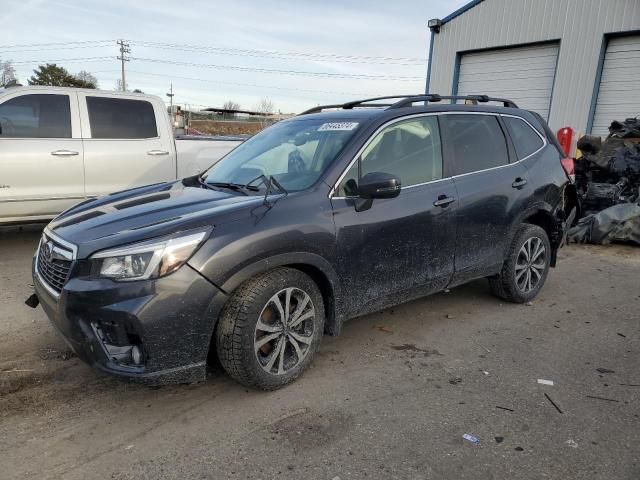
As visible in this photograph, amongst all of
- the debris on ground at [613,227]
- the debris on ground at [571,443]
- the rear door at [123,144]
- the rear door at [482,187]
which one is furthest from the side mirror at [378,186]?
the debris on ground at [613,227]

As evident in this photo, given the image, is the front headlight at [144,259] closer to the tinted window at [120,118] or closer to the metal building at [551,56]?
the tinted window at [120,118]

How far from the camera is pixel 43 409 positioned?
2.96 metres

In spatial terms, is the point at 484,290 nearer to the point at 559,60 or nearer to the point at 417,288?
the point at 417,288

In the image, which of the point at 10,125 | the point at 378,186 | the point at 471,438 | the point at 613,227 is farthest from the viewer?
the point at 613,227

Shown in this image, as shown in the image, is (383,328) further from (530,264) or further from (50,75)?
(50,75)

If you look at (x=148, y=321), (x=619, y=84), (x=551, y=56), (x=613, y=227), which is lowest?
(x=613, y=227)

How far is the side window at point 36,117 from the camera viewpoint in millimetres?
5992

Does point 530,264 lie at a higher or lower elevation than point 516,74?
lower

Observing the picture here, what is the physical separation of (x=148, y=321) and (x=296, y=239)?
975mm

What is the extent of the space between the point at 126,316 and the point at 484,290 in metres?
Result: 3.88

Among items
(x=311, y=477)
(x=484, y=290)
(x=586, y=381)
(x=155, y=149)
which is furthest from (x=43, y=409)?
(x=155, y=149)

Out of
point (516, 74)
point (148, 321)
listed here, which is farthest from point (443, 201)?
point (516, 74)

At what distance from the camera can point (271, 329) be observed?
304cm

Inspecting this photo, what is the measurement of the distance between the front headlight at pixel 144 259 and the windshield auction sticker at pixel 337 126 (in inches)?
61.7
